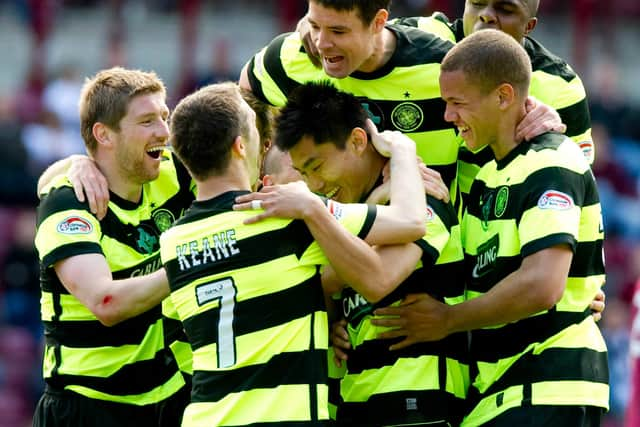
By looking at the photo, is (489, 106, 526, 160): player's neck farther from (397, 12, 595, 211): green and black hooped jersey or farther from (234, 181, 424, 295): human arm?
(234, 181, 424, 295): human arm

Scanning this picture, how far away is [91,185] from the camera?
6336mm

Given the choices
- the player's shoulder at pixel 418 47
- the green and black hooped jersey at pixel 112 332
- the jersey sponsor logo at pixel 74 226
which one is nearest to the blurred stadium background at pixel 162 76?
the green and black hooped jersey at pixel 112 332

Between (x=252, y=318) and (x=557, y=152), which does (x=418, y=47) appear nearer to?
(x=557, y=152)

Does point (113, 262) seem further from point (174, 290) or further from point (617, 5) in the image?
point (617, 5)

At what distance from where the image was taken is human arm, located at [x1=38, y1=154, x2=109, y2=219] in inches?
247

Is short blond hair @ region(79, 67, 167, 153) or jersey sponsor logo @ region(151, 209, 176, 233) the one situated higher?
short blond hair @ region(79, 67, 167, 153)

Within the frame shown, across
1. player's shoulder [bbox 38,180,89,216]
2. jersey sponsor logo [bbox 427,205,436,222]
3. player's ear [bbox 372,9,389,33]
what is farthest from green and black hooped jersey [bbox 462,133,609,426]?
player's shoulder [bbox 38,180,89,216]

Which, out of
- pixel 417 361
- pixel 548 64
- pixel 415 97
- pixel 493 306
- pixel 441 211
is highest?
A: pixel 548 64

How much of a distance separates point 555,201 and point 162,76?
45.5 ft

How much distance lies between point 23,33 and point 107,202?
13447 millimetres

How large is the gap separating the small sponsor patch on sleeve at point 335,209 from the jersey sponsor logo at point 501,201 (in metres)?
0.75

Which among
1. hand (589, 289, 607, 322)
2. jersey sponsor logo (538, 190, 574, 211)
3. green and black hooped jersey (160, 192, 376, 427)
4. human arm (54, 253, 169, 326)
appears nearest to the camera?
green and black hooped jersey (160, 192, 376, 427)

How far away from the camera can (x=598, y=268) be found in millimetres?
5691

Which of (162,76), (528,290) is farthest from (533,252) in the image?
(162,76)
